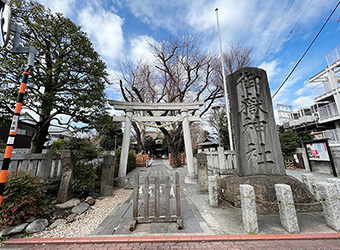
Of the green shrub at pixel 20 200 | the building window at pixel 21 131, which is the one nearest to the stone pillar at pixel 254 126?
the green shrub at pixel 20 200

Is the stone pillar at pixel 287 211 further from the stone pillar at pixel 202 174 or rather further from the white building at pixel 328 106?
the white building at pixel 328 106

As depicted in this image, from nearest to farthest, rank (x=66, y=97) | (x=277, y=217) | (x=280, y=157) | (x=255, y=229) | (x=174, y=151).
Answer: (x=255, y=229) < (x=277, y=217) < (x=280, y=157) < (x=66, y=97) < (x=174, y=151)

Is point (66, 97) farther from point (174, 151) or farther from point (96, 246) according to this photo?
point (174, 151)

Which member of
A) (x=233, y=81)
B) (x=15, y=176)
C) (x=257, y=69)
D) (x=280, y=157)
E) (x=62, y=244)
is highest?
(x=257, y=69)

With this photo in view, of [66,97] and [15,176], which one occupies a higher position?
[66,97]

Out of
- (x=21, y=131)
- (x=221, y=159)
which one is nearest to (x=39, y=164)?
(x=221, y=159)

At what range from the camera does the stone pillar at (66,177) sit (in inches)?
164

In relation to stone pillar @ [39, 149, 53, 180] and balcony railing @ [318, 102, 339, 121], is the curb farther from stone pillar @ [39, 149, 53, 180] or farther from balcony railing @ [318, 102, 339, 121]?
balcony railing @ [318, 102, 339, 121]

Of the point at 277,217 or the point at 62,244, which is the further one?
the point at 277,217

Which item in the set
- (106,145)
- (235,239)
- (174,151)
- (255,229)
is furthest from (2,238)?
(106,145)

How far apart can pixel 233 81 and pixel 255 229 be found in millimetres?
4381

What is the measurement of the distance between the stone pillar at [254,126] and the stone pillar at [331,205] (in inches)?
47.5

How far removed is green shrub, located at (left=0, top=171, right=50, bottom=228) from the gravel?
2.28ft

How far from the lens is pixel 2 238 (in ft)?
8.53
